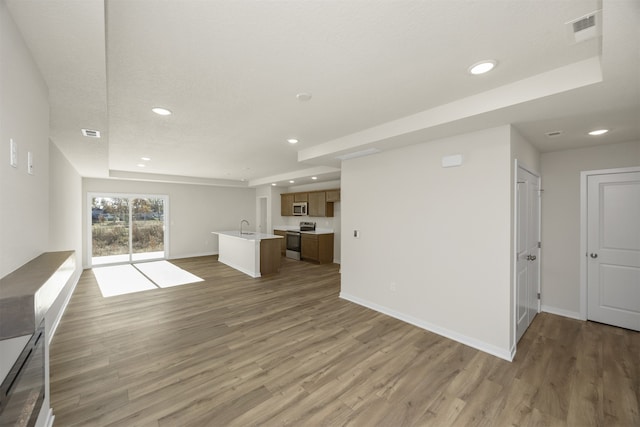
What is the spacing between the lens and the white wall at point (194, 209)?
7531 mm

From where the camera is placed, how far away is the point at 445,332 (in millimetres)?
3135

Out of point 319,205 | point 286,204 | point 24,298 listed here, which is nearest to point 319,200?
point 319,205

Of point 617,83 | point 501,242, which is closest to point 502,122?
point 617,83

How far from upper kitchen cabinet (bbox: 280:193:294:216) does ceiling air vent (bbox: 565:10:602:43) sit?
24.7ft

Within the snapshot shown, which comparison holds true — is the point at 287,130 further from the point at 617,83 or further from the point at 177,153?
the point at 617,83

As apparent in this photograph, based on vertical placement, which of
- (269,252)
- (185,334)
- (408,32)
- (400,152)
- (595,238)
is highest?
(408,32)

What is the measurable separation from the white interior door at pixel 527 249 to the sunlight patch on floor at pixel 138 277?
556 cm

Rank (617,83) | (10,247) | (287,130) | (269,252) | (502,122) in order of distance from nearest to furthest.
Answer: (10,247)
(617,83)
(502,122)
(287,130)
(269,252)

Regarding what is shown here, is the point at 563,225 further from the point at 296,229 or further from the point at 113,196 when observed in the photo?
the point at 113,196

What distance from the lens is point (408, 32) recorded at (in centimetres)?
153

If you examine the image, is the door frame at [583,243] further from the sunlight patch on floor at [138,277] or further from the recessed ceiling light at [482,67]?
the sunlight patch on floor at [138,277]

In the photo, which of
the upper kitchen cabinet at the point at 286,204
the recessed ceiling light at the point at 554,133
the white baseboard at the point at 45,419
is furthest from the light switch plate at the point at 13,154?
the upper kitchen cabinet at the point at 286,204

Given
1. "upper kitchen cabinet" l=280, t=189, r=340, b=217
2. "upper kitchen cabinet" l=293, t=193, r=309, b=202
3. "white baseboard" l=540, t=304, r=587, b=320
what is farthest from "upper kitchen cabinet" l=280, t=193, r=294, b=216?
"white baseboard" l=540, t=304, r=587, b=320

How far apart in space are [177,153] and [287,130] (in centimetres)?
254
